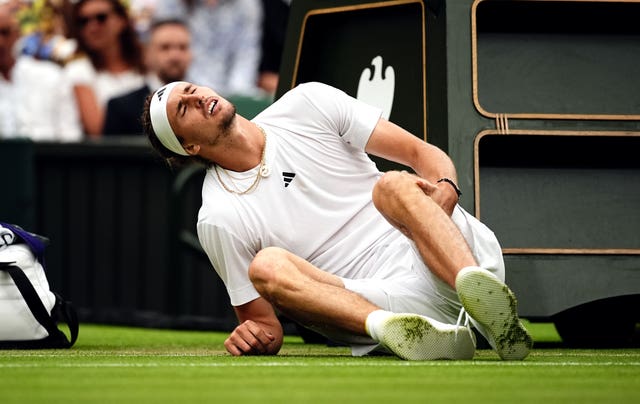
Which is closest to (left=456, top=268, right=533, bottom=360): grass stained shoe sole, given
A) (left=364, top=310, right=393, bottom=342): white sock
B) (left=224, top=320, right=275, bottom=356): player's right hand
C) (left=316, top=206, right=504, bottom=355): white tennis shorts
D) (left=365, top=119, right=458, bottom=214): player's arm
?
(left=364, top=310, right=393, bottom=342): white sock

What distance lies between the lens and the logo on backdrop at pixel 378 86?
6.37m

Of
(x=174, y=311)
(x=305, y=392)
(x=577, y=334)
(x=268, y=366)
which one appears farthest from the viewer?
(x=174, y=311)

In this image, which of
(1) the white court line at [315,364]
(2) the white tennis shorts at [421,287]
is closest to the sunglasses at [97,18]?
(2) the white tennis shorts at [421,287]

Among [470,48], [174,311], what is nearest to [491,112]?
[470,48]

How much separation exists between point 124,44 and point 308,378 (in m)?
6.39

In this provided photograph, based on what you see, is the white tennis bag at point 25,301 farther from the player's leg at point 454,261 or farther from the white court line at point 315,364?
the player's leg at point 454,261

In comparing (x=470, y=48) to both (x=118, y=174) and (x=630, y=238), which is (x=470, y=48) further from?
(x=118, y=174)

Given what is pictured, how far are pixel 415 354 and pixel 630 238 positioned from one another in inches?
65.9

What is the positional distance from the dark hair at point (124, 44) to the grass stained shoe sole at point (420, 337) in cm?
588

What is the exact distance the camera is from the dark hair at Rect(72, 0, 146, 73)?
33.6 ft

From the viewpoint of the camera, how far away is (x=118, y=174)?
908cm

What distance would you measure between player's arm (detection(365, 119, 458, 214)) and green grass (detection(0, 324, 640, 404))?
63 cm

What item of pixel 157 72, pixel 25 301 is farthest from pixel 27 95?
pixel 25 301

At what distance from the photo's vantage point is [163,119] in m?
5.46
